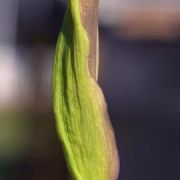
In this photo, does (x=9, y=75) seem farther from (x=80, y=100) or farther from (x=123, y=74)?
(x=80, y=100)

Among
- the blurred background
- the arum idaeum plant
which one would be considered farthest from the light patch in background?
the arum idaeum plant

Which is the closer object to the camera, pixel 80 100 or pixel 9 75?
pixel 80 100

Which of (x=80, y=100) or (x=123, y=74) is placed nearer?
(x=80, y=100)

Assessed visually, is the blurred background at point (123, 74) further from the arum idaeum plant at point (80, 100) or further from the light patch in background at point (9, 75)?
the arum idaeum plant at point (80, 100)

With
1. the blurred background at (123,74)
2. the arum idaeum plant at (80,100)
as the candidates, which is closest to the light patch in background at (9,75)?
the blurred background at (123,74)

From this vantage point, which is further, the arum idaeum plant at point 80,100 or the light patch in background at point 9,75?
the light patch in background at point 9,75

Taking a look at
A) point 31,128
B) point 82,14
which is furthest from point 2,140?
point 82,14

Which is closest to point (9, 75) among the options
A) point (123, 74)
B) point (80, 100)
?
point (123, 74)
